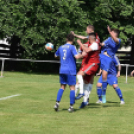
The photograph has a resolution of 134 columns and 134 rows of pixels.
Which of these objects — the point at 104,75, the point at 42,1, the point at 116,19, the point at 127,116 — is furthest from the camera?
the point at 116,19

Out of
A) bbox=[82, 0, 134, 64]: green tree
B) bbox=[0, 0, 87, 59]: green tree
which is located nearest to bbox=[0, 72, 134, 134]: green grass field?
bbox=[0, 0, 87, 59]: green tree

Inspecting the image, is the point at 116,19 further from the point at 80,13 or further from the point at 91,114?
the point at 91,114

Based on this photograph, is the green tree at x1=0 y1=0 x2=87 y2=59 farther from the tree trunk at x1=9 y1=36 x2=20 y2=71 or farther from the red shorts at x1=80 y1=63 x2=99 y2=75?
the red shorts at x1=80 y1=63 x2=99 y2=75

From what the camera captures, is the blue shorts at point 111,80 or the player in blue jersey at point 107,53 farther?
the blue shorts at point 111,80

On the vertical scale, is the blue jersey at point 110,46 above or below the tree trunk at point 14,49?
above

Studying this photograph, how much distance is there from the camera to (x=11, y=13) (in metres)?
24.1

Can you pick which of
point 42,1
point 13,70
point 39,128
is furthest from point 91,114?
point 13,70

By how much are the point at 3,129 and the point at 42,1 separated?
673 inches

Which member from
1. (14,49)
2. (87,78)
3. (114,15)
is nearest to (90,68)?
(87,78)

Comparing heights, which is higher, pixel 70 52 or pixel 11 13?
pixel 11 13

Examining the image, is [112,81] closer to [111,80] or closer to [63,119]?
[111,80]

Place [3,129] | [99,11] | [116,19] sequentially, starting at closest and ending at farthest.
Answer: [3,129] → [99,11] → [116,19]

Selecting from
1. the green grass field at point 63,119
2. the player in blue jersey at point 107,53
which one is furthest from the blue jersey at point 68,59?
the player in blue jersey at point 107,53

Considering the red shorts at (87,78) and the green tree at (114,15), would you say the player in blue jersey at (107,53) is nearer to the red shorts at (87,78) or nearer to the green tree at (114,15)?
the red shorts at (87,78)
